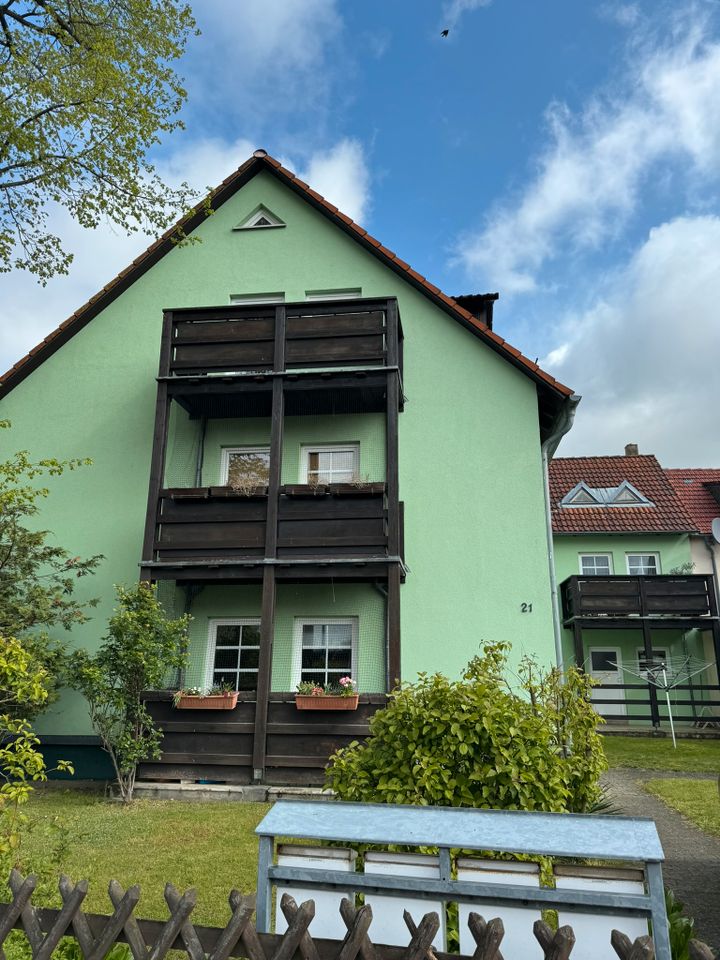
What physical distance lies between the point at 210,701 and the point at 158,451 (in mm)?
4128

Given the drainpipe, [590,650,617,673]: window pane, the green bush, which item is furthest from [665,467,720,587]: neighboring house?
the green bush

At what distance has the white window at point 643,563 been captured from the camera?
2300cm

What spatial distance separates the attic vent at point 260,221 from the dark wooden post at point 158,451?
3169 mm

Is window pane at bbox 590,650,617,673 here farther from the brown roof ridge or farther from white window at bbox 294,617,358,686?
the brown roof ridge

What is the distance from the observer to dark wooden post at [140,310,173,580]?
11445mm

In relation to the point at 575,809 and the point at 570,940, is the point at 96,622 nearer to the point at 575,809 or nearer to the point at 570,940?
the point at 575,809

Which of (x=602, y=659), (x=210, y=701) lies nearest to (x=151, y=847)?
(x=210, y=701)

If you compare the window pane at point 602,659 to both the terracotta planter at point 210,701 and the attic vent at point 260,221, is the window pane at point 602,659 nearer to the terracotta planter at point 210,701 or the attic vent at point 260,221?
the terracotta planter at point 210,701

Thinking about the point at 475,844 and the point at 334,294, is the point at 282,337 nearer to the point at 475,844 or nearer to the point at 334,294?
the point at 334,294

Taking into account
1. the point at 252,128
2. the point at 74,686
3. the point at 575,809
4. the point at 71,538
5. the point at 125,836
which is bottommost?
the point at 125,836

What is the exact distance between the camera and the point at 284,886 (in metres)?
3.22

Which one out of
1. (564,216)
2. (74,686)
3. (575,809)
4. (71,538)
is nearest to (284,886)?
(575,809)

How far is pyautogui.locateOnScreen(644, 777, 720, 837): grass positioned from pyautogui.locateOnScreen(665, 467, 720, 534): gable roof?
46.3 ft

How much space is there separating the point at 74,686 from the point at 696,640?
738 inches
